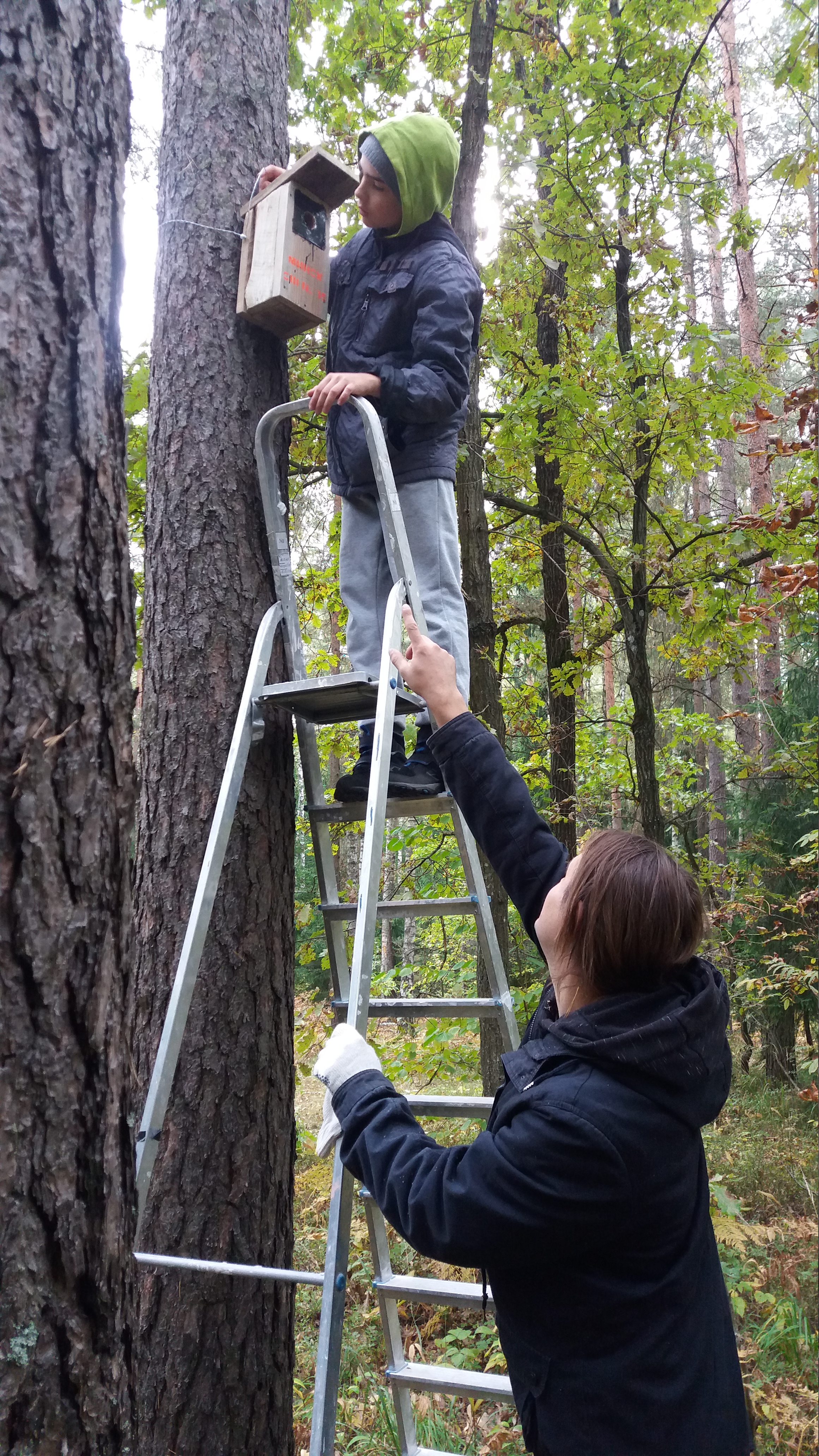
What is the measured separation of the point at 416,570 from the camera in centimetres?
285

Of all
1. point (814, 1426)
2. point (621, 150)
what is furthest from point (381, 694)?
point (621, 150)

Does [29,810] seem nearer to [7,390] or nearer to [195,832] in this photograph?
[7,390]

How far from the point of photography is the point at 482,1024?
16.2 ft

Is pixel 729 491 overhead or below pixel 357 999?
overhead

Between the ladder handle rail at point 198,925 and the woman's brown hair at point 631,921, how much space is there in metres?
0.89

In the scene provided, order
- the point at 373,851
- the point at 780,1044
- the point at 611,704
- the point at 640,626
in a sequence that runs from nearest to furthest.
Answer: the point at 373,851
the point at 640,626
the point at 780,1044
the point at 611,704

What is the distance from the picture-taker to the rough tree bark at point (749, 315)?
959 cm

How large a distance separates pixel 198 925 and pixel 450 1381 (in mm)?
1226

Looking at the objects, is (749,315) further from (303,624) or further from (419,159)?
(419,159)

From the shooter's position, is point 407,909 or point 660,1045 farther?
point 407,909

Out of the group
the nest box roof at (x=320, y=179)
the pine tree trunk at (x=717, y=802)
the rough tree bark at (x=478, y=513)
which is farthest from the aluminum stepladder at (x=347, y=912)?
the pine tree trunk at (x=717, y=802)

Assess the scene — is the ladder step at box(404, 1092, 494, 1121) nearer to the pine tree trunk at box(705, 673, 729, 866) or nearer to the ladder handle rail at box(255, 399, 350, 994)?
the ladder handle rail at box(255, 399, 350, 994)

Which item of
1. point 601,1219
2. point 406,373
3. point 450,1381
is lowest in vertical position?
point 450,1381

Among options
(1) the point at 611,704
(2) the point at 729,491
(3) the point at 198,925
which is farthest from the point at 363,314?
(1) the point at 611,704
